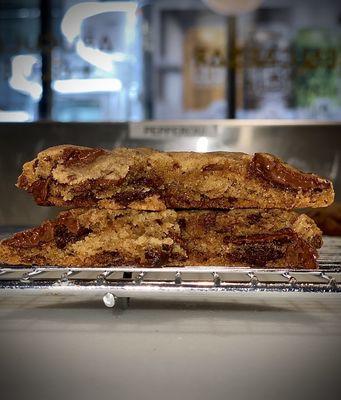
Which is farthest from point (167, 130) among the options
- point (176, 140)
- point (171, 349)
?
point (171, 349)

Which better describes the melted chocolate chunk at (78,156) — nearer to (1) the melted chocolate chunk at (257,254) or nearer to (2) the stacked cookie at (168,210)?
(2) the stacked cookie at (168,210)

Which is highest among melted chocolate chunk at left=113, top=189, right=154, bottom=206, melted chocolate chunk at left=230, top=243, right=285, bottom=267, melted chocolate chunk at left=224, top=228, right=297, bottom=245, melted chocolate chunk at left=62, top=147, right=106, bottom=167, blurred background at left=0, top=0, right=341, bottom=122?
blurred background at left=0, top=0, right=341, bottom=122

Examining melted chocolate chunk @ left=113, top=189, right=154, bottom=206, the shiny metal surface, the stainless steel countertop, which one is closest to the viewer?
the stainless steel countertop

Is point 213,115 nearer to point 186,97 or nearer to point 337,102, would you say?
point 186,97

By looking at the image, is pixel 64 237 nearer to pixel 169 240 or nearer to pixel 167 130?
pixel 169 240

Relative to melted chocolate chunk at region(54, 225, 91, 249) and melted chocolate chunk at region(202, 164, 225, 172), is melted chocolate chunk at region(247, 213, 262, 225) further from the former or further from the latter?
melted chocolate chunk at region(54, 225, 91, 249)

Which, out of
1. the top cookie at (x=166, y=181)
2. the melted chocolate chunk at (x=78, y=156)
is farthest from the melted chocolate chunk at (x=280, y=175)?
the melted chocolate chunk at (x=78, y=156)

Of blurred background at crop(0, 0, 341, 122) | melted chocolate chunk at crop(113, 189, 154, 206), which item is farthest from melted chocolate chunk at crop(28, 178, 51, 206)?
blurred background at crop(0, 0, 341, 122)
